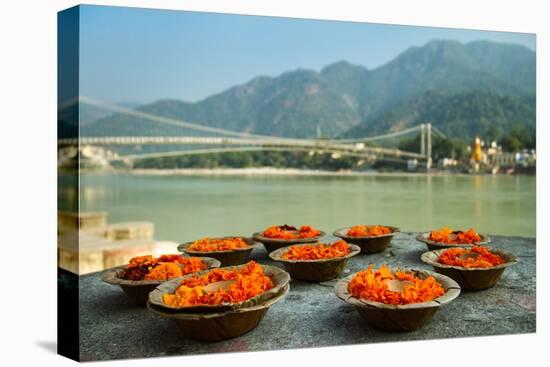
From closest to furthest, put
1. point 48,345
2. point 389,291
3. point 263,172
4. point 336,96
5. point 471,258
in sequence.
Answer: point 389,291, point 48,345, point 471,258, point 263,172, point 336,96

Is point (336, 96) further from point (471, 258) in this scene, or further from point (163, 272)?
point (163, 272)

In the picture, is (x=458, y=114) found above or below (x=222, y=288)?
above

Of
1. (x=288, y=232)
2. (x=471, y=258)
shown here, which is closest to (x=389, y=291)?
(x=471, y=258)

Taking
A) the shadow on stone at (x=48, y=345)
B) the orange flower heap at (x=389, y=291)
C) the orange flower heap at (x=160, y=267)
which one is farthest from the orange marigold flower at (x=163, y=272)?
the orange flower heap at (x=389, y=291)

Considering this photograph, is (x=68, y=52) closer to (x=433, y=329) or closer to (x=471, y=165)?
(x=433, y=329)

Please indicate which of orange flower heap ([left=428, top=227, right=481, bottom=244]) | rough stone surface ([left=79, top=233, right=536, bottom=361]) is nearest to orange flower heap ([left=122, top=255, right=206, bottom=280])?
rough stone surface ([left=79, top=233, right=536, bottom=361])

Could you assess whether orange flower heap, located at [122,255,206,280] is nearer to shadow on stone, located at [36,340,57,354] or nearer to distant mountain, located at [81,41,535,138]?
shadow on stone, located at [36,340,57,354]

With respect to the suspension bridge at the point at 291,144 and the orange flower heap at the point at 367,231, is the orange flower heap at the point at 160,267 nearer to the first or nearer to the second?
the suspension bridge at the point at 291,144
